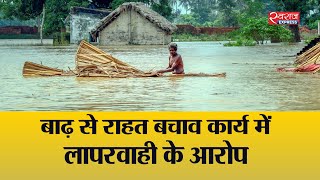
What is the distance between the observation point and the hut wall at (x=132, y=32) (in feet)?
138

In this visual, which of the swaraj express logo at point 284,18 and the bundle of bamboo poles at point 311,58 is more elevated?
the swaraj express logo at point 284,18

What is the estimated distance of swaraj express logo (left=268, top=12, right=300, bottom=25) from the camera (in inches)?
1656

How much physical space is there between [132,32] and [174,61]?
28.0 meters

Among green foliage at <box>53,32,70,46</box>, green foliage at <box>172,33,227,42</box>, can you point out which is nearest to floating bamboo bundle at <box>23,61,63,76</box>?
green foliage at <box>53,32,70,46</box>

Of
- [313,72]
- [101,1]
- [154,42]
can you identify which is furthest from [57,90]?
[101,1]

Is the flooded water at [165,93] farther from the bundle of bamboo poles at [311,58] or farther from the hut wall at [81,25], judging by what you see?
the hut wall at [81,25]

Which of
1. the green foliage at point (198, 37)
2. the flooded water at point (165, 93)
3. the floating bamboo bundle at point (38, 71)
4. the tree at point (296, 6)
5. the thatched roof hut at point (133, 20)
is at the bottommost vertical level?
the green foliage at point (198, 37)

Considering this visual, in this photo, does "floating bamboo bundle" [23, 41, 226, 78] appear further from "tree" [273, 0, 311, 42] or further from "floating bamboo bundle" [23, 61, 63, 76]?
"tree" [273, 0, 311, 42]

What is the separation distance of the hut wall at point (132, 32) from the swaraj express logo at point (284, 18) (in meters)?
6.66

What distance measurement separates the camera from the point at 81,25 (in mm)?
46438

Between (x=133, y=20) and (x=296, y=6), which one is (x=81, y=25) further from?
(x=296, y=6)

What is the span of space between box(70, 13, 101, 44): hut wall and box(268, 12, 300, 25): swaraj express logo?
1033cm

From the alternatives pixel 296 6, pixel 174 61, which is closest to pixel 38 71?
pixel 174 61

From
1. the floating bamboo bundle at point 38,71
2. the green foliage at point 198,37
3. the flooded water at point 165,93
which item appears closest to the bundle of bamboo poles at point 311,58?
the flooded water at point 165,93
